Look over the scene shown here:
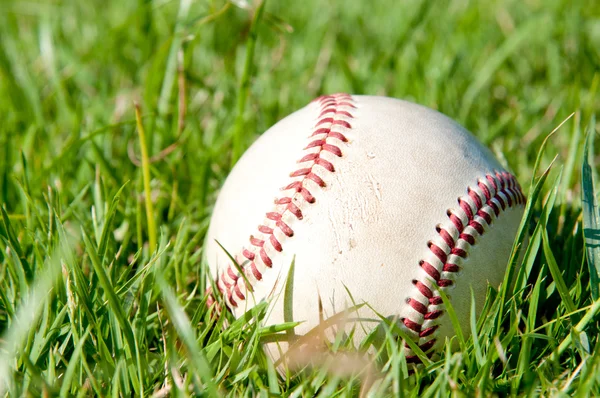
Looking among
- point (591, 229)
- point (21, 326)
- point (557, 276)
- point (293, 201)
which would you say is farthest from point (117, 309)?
point (591, 229)

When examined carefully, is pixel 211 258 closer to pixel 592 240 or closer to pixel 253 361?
pixel 253 361

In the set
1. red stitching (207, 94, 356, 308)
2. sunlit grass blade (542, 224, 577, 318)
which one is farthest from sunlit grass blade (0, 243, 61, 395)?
sunlit grass blade (542, 224, 577, 318)

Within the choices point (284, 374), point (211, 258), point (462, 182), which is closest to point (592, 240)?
point (462, 182)

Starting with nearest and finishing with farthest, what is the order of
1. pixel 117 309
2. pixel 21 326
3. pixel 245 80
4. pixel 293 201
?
1. pixel 21 326
2. pixel 117 309
3. pixel 293 201
4. pixel 245 80

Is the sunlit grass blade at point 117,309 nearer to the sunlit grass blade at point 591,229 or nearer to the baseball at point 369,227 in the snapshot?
the baseball at point 369,227

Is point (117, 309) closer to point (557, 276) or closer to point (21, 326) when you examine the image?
point (21, 326)

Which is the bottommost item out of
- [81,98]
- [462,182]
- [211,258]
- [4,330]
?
[462,182]

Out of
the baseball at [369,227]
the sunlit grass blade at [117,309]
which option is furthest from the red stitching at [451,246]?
the sunlit grass blade at [117,309]
